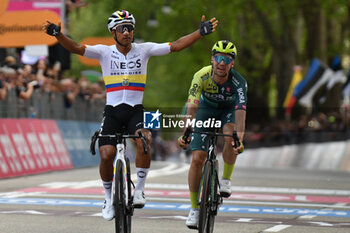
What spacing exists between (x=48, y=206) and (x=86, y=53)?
3833 mm

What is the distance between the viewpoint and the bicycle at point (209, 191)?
895 cm

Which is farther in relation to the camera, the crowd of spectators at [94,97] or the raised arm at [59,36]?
the crowd of spectators at [94,97]

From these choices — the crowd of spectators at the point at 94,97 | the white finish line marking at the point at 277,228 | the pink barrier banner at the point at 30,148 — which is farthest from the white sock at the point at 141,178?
the pink barrier banner at the point at 30,148

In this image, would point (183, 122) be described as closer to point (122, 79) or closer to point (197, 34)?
point (122, 79)

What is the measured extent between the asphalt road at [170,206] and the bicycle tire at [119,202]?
1446mm

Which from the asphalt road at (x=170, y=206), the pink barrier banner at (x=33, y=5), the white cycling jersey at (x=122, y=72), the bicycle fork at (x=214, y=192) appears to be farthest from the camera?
the pink barrier banner at (x=33, y=5)

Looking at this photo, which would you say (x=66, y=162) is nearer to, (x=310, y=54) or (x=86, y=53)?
(x=86, y=53)

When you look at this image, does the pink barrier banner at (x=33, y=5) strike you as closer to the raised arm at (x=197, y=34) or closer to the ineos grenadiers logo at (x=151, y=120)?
the raised arm at (x=197, y=34)

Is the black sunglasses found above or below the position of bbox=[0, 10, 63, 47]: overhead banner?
above

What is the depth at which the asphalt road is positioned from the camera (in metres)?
10.8

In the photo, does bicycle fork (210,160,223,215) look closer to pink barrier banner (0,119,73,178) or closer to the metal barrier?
pink barrier banner (0,119,73,178)

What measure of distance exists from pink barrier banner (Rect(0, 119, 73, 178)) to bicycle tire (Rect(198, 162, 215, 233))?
947 cm

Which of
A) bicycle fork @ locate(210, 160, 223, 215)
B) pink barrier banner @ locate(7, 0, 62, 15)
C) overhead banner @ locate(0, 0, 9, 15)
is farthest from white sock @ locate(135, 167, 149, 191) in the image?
pink barrier banner @ locate(7, 0, 62, 15)

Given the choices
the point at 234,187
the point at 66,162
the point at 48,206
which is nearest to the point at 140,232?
the point at 48,206
